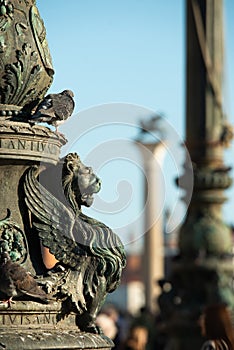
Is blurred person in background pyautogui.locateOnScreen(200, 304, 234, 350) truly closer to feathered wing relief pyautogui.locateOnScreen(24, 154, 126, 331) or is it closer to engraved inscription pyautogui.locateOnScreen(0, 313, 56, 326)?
feathered wing relief pyautogui.locateOnScreen(24, 154, 126, 331)

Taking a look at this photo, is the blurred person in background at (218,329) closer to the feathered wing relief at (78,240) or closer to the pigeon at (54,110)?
the feathered wing relief at (78,240)

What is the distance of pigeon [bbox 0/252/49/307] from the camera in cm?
586

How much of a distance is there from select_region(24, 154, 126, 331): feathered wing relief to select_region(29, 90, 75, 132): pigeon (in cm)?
21

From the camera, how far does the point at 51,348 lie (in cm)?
587

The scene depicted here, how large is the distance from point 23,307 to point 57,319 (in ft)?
0.75

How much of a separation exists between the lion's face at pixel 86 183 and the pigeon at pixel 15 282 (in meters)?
0.54

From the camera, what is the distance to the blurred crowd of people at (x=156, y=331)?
27.2 feet

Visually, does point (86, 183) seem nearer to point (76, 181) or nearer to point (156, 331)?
point (76, 181)

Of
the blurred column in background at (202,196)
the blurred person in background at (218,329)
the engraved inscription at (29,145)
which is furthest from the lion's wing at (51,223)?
the blurred column in background at (202,196)

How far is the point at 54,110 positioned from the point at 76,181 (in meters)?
0.37

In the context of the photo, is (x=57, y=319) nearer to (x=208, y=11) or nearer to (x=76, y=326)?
(x=76, y=326)

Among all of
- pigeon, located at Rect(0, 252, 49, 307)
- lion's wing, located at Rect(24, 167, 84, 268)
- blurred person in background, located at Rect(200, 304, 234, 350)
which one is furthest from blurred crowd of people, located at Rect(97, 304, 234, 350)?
pigeon, located at Rect(0, 252, 49, 307)

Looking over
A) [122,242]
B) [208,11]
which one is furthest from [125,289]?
[122,242]

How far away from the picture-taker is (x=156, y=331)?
56.2 feet
